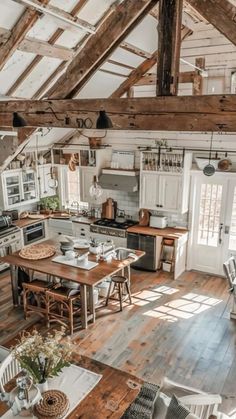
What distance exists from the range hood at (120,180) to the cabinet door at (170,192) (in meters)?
0.67

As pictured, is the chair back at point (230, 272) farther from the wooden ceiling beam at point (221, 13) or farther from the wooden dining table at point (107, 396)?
the wooden ceiling beam at point (221, 13)

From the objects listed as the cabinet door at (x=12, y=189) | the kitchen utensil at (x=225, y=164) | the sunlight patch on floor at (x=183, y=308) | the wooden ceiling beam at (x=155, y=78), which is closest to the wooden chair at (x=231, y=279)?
the sunlight patch on floor at (x=183, y=308)

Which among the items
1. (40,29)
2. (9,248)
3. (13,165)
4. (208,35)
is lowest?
(9,248)

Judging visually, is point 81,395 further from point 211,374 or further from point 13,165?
point 13,165

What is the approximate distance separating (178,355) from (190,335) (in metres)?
0.57

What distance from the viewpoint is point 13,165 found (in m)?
8.25

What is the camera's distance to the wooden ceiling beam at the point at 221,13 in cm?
342

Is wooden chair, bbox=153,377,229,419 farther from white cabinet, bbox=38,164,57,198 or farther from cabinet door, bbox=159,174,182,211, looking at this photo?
white cabinet, bbox=38,164,57,198

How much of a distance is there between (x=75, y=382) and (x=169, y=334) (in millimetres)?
2668

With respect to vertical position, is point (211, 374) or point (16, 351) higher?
point (16, 351)

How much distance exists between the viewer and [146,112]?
4023mm

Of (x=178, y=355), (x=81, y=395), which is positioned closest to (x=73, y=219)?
(x=178, y=355)

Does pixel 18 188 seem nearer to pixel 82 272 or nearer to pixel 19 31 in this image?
pixel 82 272

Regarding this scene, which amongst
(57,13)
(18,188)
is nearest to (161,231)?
(18,188)
